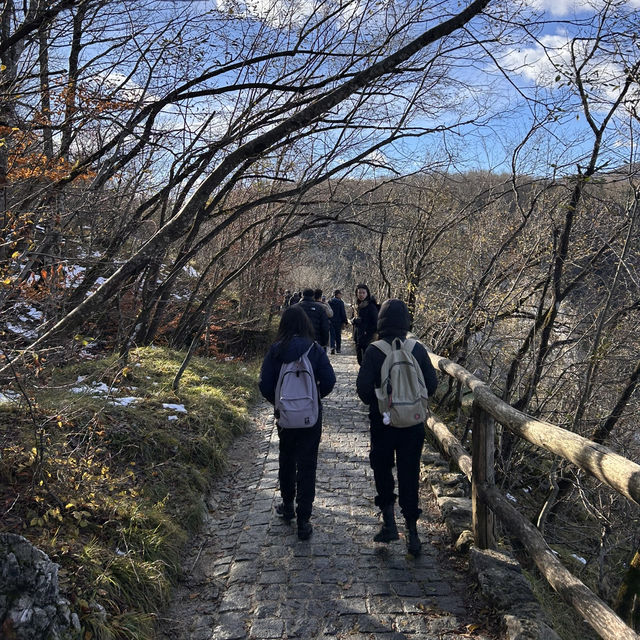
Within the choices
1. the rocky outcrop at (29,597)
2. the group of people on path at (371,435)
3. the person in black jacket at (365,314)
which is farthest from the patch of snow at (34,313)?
the rocky outcrop at (29,597)

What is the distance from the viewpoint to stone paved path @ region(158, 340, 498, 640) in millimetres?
3074

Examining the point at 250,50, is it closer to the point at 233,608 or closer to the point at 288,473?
the point at 288,473

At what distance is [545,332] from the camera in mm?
6562

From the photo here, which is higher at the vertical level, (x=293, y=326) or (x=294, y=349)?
(x=293, y=326)

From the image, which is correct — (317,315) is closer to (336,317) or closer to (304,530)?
(304,530)

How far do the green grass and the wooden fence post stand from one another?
7.54ft

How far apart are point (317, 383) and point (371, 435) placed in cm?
63

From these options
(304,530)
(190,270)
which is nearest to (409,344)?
(304,530)

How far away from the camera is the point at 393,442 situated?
391 centimetres

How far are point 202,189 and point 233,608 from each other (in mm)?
3204

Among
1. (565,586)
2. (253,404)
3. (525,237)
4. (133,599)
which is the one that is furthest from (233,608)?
(525,237)

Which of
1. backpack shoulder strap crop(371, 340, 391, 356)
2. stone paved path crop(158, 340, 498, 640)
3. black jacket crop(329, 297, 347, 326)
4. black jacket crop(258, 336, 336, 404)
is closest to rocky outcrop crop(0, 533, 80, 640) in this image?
stone paved path crop(158, 340, 498, 640)

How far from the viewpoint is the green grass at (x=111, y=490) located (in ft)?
10.4

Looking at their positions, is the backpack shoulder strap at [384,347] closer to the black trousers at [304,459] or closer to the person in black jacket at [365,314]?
the black trousers at [304,459]
